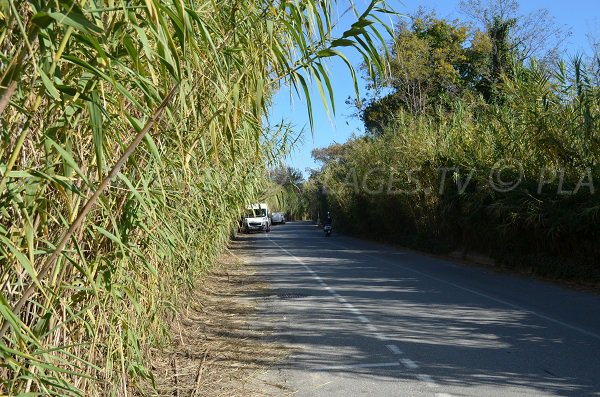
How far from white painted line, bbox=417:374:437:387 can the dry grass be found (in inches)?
55.3

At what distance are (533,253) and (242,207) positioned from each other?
1134 centimetres

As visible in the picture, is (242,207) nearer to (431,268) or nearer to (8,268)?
(8,268)

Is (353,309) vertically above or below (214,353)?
above

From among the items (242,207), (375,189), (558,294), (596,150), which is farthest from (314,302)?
(375,189)

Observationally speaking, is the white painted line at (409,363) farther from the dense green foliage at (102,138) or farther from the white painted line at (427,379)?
the dense green foliage at (102,138)

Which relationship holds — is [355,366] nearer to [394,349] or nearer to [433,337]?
[394,349]

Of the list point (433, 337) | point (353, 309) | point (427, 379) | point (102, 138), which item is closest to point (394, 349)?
point (433, 337)

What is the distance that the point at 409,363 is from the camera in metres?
6.91

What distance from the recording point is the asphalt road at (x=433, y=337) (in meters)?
6.15

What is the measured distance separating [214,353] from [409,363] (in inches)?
89.1

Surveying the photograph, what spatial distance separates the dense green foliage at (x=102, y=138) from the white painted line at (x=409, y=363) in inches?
114

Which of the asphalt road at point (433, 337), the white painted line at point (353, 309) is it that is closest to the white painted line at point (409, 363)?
the asphalt road at point (433, 337)

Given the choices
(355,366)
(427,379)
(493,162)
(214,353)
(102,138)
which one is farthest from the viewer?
(493,162)

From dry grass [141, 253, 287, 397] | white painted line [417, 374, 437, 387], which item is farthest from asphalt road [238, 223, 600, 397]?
dry grass [141, 253, 287, 397]
